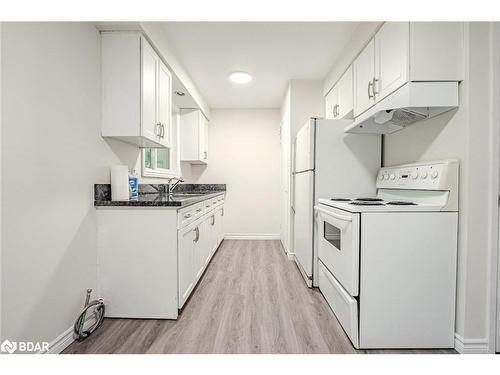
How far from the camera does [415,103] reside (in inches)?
54.7

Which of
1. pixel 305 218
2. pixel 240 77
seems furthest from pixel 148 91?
pixel 305 218

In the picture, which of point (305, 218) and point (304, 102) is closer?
point (305, 218)

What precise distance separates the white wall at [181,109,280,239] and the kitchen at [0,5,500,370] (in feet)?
5.51

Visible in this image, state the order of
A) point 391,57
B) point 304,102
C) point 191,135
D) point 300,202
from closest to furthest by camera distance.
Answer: point 391,57
point 300,202
point 304,102
point 191,135

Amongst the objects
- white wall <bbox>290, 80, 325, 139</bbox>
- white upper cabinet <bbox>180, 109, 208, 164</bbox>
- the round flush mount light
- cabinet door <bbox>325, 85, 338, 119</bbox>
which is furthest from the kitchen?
white upper cabinet <bbox>180, 109, 208, 164</bbox>

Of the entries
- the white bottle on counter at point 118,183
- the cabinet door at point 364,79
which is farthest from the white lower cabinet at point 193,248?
the cabinet door at point 364,79

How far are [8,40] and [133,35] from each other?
0.85 m

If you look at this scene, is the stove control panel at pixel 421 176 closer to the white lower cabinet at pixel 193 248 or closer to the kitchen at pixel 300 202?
the kitchen at pixel 300 202

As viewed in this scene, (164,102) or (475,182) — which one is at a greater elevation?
(164,102)

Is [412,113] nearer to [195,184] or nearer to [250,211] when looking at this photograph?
[250,211]

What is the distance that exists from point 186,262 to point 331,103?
2.32 meters

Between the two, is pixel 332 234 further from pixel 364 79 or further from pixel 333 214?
pixel 364 79
